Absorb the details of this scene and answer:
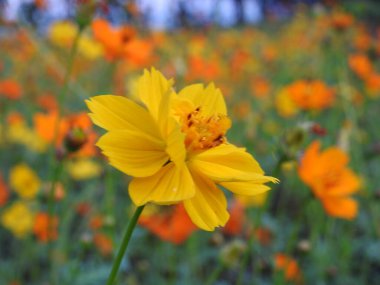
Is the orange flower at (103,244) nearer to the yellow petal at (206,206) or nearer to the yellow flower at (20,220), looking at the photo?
the yellow flower at (20,220)

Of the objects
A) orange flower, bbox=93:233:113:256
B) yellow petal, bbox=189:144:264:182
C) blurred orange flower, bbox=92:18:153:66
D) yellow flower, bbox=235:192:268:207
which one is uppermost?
blurred orange flower, bbox=92:18:153:66

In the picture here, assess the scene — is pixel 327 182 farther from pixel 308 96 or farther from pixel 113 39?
pixel 113 39

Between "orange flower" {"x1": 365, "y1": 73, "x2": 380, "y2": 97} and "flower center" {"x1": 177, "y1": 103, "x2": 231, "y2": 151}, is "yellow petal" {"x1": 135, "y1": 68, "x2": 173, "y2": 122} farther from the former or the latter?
"orange flower" {"x1": 365, "y1": 73, "x2": 380, "y2": 97}

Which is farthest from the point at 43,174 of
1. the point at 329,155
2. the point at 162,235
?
the point at 329,155

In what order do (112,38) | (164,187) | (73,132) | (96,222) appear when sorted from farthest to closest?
1. (96,222)
2. (112,38)
3. (73,132)
4. (164,187)

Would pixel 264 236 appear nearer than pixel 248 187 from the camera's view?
No

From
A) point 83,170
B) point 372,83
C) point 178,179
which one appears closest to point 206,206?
point 178,179

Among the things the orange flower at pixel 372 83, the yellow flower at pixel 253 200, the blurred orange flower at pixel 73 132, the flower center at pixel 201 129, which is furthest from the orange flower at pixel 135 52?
the orange flower at pixel 372 83

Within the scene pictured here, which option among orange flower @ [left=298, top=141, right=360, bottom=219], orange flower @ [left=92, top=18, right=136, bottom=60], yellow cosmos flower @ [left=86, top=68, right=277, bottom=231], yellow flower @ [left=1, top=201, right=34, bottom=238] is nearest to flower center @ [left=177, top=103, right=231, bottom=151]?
yellow cosmos flower @ [left=86, top=68, right=277, bottom=231]
